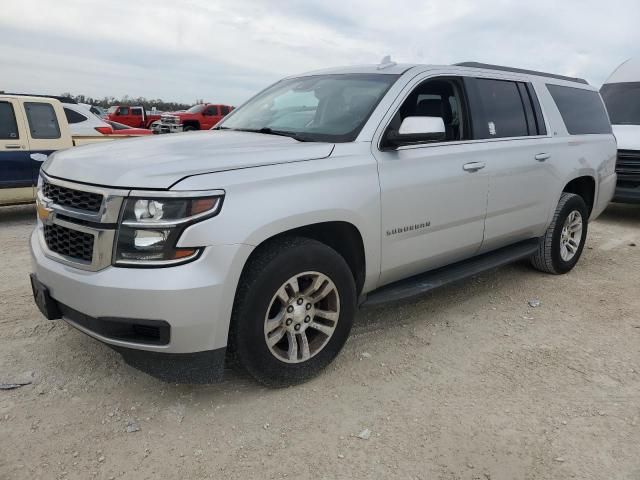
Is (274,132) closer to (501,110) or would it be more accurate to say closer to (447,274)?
(447,274)

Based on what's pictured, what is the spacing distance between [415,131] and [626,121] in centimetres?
711

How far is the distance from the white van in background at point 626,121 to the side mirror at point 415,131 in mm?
5967

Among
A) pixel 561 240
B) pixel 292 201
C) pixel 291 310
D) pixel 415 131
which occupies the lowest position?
pixel 561 240

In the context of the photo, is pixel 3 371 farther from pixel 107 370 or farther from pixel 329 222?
pixel 329 222

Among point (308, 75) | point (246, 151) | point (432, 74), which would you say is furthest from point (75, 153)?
point (432, 74)

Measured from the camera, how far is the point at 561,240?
5121mm

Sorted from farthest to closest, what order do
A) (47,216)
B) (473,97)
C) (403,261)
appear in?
(473,97)
(403,261)
(47,216)

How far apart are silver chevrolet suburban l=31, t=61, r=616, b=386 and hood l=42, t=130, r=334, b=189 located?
12mm

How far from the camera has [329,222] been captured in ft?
9.85

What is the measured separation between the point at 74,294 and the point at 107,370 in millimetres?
788

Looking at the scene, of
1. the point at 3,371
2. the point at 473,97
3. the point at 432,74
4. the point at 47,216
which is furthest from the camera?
the point at 473,97

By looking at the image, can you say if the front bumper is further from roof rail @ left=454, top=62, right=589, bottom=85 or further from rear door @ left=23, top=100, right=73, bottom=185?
rear door @ left=23, top=100, right=73, bottom=185

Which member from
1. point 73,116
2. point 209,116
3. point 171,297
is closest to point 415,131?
point 171,297

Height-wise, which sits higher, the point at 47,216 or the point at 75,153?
the point at 75,153
